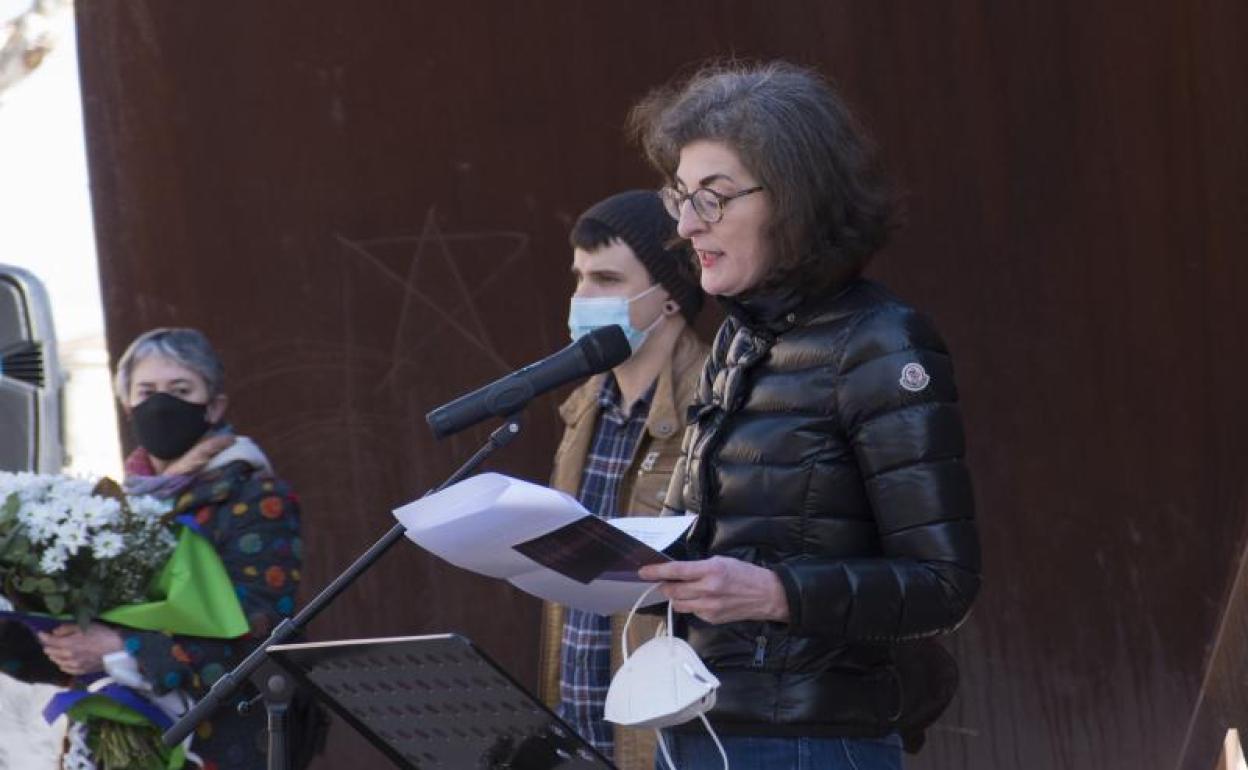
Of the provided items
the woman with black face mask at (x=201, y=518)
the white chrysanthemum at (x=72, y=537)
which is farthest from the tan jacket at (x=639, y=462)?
the white chrysanthemum at (x=72, y=537)

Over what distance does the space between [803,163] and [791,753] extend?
Answer: 0.89m

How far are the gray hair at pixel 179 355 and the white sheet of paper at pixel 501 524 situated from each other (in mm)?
2122

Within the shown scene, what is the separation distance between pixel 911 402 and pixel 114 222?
4.32 metres

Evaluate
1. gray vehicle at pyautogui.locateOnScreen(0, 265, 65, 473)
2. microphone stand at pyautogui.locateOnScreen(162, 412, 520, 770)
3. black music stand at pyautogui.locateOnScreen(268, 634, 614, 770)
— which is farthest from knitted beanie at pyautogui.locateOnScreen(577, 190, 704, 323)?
gray vehicle at pyautogui.locateOnScreen(0, 265, 65, 473)

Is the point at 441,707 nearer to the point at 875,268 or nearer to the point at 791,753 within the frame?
the point at 791,753

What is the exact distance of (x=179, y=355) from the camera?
4879 mm

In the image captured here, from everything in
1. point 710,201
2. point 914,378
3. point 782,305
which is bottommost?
point 914,378

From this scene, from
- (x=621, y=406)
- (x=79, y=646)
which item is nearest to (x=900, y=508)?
(x=621, y=406)

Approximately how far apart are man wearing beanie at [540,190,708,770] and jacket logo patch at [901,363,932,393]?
4.31ft

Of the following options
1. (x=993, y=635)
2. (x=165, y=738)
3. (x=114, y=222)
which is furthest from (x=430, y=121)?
(x=165, y=738)

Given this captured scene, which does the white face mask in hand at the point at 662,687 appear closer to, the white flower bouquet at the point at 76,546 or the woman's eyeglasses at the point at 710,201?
the woman's eyeglasses at the point at 710,201

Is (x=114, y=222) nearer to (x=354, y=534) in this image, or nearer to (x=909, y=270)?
(x=354, y=534)

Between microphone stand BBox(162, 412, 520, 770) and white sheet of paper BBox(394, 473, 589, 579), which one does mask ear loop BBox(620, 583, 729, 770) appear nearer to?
white sheet of paper BBox(394, 473, 589, 579)

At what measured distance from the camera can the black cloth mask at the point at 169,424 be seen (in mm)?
4801
